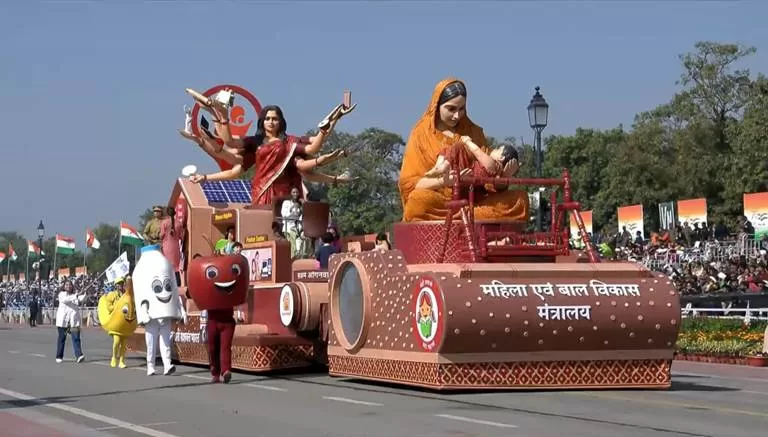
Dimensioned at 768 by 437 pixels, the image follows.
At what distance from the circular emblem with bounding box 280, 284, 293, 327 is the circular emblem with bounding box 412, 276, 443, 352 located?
144 inches

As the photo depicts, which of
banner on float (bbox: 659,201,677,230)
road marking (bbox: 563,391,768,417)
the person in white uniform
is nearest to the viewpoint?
road marking (bbox: 563,391,768,417)

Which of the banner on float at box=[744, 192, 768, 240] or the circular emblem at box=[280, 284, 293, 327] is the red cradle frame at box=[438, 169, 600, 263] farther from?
the banner on float at box=[744, 192, 768, 240]

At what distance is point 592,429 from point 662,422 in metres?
0.96

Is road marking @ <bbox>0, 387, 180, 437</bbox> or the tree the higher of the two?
the tree

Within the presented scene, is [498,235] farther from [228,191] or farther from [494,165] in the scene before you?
[228,191]

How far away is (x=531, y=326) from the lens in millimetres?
14414

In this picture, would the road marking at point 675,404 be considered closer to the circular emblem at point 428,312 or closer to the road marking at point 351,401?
the circular emblem at point 428,312

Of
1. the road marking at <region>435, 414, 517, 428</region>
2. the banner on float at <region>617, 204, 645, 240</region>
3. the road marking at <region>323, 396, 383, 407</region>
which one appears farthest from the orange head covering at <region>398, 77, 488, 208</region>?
the banner on float at <region>617, 204, 645, 240</region>

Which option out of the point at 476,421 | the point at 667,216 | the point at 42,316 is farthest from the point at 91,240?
the point at 476,421

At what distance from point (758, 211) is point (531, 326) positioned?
22.4m

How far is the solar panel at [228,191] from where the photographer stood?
23359 mm

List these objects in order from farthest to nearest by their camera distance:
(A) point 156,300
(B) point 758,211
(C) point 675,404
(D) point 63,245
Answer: (D) point 63,245 → (B) point 758,211 → (A) point 156,300 → (C) point 675,404

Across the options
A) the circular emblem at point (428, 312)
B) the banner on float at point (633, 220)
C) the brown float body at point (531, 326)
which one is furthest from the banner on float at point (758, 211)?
the circular emblem at point (428, 312)

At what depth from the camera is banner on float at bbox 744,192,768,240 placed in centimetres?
3453
